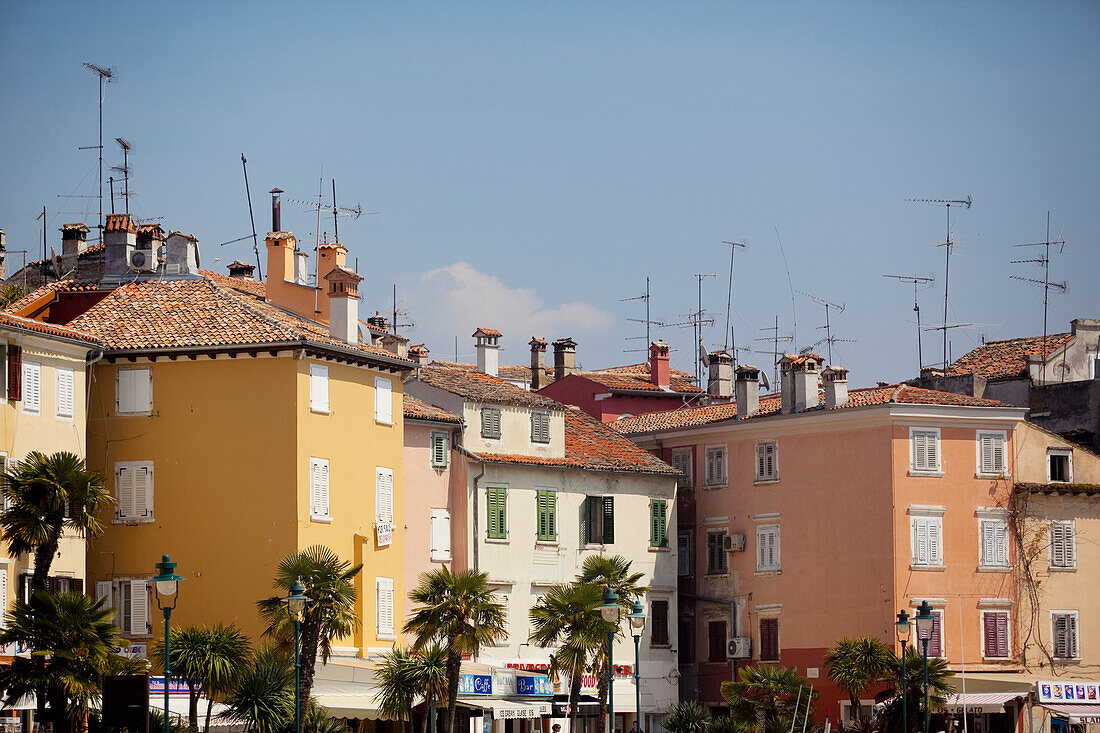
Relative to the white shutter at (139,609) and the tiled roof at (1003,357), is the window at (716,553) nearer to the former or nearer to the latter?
the tiled roof at (1003,357)

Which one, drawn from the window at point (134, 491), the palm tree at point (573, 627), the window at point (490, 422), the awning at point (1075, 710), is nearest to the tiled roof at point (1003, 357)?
the awning at point (1075, 710)

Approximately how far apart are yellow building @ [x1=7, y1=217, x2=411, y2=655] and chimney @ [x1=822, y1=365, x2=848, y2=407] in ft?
63.8

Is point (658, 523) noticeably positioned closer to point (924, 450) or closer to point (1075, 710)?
point (924, 450)

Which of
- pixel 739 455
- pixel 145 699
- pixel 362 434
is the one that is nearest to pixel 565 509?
pixel 739 455

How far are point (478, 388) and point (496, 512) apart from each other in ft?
15.3

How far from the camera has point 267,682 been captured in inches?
1734

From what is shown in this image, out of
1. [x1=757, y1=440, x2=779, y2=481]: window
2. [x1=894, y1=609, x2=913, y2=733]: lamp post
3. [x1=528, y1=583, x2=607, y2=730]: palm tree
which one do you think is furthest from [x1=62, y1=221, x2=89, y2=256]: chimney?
[x1=894, y1=609, x2=913, y2=733]: lamp post

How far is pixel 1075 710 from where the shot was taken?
214 feet

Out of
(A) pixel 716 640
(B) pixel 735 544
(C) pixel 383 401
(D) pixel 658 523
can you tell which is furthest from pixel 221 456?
(A) pixel 716 640

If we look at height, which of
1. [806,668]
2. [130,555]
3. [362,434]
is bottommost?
[806,668]

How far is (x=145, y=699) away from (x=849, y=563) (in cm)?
3553

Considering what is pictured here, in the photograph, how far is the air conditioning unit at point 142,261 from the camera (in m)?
59.3

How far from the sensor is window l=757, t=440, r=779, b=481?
70.2 metres

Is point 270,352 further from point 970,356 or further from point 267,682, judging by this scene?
point 970,356
